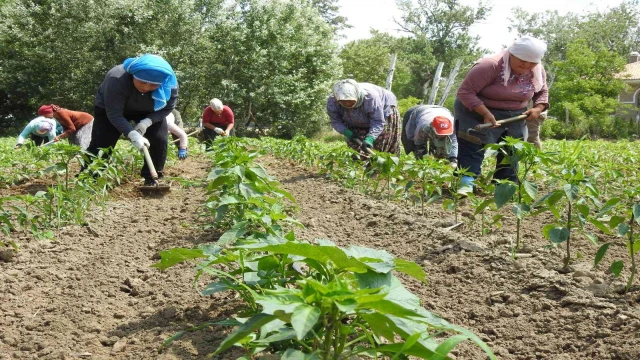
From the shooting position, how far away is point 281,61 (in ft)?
74.2

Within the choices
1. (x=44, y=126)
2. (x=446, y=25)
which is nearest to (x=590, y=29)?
(x=446, y=25)

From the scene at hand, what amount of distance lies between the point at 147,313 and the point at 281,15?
2170 centimetres

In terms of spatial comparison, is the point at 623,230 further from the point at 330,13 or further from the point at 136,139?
the point at 330,13

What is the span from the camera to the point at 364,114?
630 cm

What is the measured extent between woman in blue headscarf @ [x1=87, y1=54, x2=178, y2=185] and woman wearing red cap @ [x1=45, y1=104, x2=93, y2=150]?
2871mm

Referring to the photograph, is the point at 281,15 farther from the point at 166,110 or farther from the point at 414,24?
the point at 414,24

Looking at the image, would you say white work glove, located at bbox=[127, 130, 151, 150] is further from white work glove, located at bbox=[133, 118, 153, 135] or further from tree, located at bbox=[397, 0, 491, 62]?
tree, located at bbox=[397, 0, 491, 62]

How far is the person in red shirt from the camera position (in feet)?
29.6

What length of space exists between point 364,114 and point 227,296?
4.20 m

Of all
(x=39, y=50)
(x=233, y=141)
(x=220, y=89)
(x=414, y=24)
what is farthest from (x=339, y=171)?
(x=414, y=24)

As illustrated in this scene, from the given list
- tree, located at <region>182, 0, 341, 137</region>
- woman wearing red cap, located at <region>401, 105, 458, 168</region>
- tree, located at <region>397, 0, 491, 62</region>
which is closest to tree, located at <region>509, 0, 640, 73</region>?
tree, located at <region>397, 0, 491, 62</region>

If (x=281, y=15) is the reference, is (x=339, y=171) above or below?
below

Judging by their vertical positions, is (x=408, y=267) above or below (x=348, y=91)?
below

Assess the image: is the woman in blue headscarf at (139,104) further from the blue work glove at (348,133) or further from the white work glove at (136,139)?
the blue work glove at (348,133)
